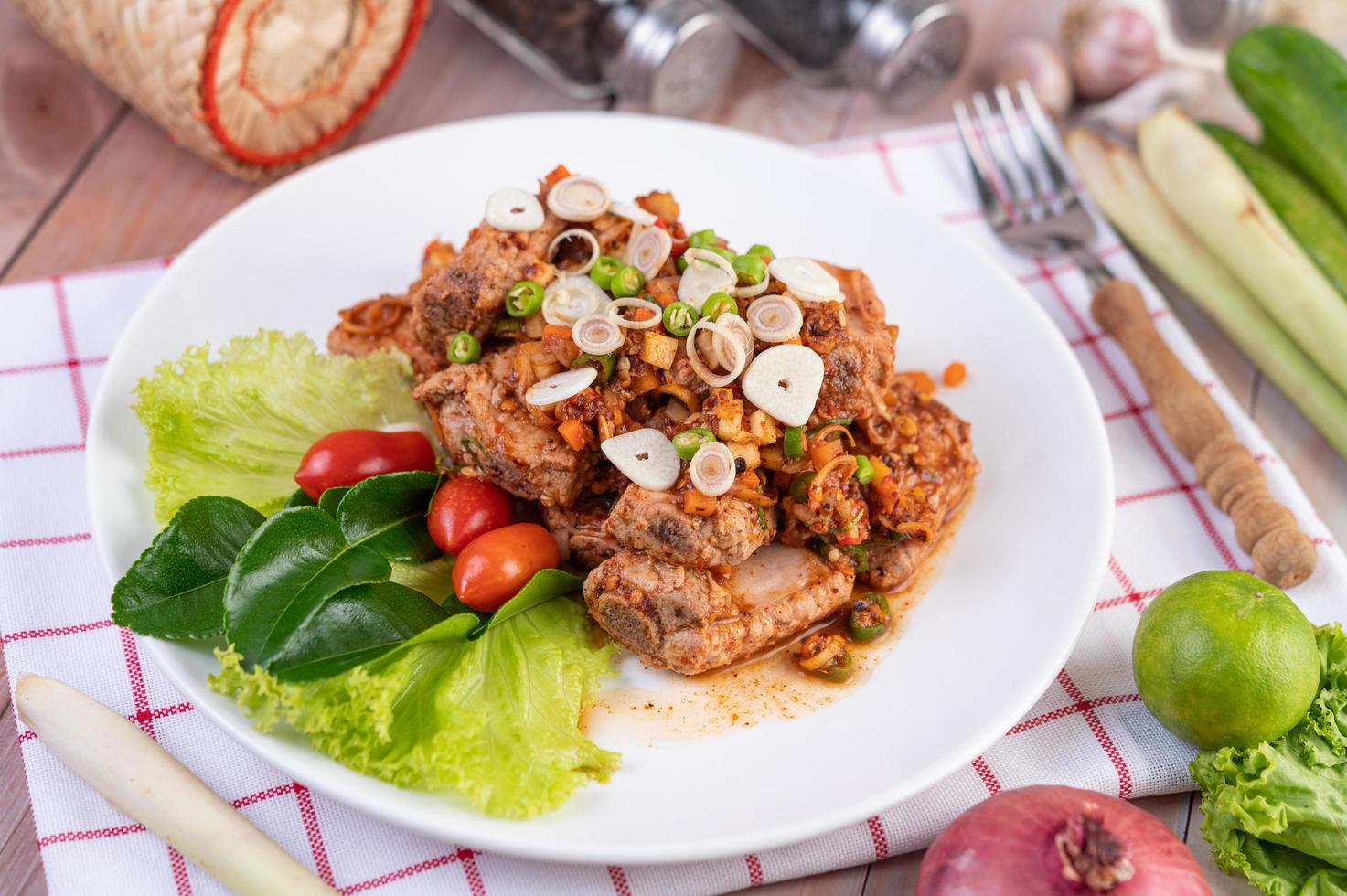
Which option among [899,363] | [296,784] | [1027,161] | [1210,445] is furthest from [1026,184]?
[296,784]

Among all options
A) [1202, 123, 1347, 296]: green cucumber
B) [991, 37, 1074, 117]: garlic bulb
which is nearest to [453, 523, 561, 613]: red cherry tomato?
[1202, 123, 1347, 296]: green cucumber

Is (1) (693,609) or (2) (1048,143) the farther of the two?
(2) (1048,143)

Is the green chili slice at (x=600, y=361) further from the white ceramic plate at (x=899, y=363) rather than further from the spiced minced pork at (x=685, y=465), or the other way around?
the white ceramic plate at (x=899, y=363)

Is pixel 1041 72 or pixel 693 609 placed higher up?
pixel 1041 72

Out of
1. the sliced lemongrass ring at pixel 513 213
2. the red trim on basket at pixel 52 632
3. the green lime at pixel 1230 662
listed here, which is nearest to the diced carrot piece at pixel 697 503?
the sliced lemongrass ring at pixel 513 213

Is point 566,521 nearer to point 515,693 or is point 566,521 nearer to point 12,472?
point 515,693

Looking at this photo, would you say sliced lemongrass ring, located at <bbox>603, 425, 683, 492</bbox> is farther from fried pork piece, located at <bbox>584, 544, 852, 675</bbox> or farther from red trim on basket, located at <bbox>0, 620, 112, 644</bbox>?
red trim on basket, located at <bbox>0, 620, 112, 644</bbox>

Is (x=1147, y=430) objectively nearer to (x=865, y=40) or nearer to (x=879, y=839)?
(x=879, y=839)
